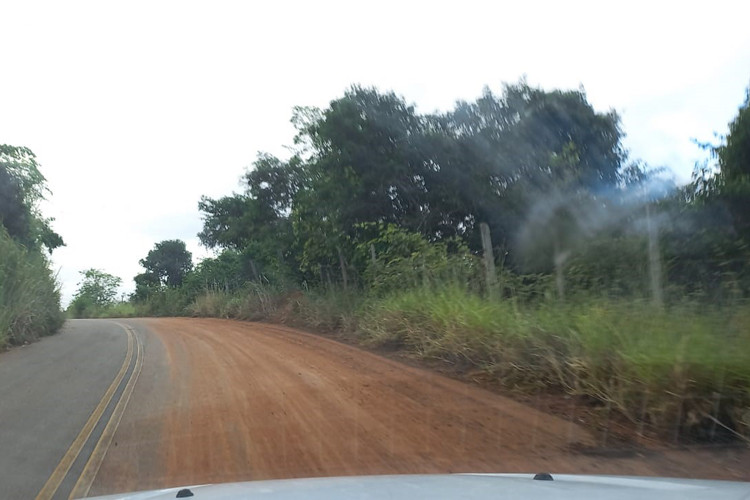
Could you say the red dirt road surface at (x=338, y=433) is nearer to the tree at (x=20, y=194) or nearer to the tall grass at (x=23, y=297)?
the tall grass at (x=23, y=297)

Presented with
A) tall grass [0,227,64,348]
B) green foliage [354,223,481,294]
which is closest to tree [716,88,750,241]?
green foliage [354,223,481,294]

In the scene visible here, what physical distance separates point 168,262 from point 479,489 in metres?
64.7

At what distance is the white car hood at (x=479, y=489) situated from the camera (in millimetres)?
3312

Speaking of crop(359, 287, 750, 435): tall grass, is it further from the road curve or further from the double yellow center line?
the double yellow center line

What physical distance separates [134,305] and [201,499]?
5307 centimetres

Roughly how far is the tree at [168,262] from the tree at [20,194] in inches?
1407

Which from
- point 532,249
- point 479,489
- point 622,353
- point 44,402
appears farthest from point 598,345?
point 44,402

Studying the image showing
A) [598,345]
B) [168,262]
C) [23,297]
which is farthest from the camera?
[168,262]

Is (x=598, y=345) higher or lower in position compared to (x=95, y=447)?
higher

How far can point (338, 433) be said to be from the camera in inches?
263

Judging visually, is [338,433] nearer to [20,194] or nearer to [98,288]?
[20,194]

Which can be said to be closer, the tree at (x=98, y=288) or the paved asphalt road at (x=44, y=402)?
the paved asphalt road at (x=44, y=402)

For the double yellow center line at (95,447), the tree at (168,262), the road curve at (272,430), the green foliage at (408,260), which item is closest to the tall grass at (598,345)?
the green foliage at (408,260)

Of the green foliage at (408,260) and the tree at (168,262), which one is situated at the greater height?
the tree at (168,262)
